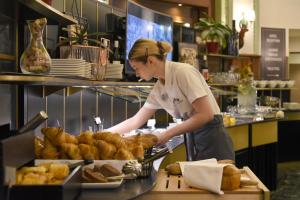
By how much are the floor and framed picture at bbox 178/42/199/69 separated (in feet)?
6.49

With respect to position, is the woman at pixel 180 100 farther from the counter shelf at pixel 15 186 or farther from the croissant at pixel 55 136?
the counter shelf at pixel 15 186

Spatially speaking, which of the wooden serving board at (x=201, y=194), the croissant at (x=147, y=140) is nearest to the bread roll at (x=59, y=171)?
the wooden serving board at (x=201, y=194)

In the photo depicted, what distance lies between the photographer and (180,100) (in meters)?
3.22

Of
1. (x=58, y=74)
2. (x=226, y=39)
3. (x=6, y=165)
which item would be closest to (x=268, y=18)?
(x=226, y=39)

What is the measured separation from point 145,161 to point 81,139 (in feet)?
1.07

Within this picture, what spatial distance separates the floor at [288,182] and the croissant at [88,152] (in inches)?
164

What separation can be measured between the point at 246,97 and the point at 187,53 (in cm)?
121

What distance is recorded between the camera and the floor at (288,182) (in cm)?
600

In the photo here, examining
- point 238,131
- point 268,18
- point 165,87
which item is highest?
point 268,18

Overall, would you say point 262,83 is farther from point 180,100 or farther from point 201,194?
point 201,194

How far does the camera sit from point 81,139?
2271mm

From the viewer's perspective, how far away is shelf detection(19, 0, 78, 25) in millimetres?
2176

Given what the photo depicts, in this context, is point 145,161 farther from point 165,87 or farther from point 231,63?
point 231,63

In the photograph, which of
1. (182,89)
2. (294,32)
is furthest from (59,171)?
(294,32)
